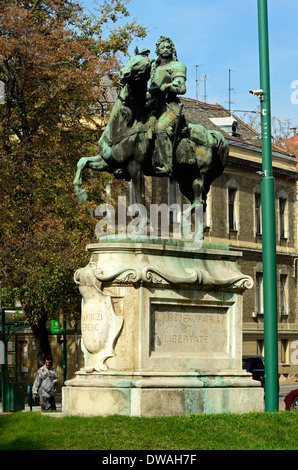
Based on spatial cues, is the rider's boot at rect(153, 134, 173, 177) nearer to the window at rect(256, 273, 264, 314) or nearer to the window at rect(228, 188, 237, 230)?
the window at rect(228, 188, 237, 230)

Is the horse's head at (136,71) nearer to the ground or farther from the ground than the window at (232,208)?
nearer to the ground

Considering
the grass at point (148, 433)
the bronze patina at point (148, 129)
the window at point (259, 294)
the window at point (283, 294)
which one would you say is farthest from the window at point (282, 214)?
the grass at point (148, 433)

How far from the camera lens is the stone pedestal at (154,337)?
46.8 feet

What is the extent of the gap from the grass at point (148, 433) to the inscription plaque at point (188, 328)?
4.24 ft

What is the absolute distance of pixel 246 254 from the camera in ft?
177

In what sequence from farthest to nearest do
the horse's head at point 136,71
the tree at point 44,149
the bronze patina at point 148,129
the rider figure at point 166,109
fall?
the tree at point 44,149 < the rider figure at point 166,109 < the bronze patina at point 148,129 < the horse's head at point 136,71

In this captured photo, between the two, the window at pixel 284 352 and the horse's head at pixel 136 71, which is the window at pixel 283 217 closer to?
the window at pixel 284 352

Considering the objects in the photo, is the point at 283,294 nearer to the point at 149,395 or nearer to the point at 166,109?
the point at 166,109

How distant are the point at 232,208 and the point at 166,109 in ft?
126

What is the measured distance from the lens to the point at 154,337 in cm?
1468

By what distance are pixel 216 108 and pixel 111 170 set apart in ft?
140

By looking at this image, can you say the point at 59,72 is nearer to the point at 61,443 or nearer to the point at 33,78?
the point at 33,78

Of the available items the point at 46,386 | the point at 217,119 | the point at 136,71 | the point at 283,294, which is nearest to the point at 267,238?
the point at 136,71

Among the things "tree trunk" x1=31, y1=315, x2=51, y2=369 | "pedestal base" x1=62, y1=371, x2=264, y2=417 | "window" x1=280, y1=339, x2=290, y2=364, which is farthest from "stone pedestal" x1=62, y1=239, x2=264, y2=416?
"window" x1=280, y1=339, x2=290, y2=364
